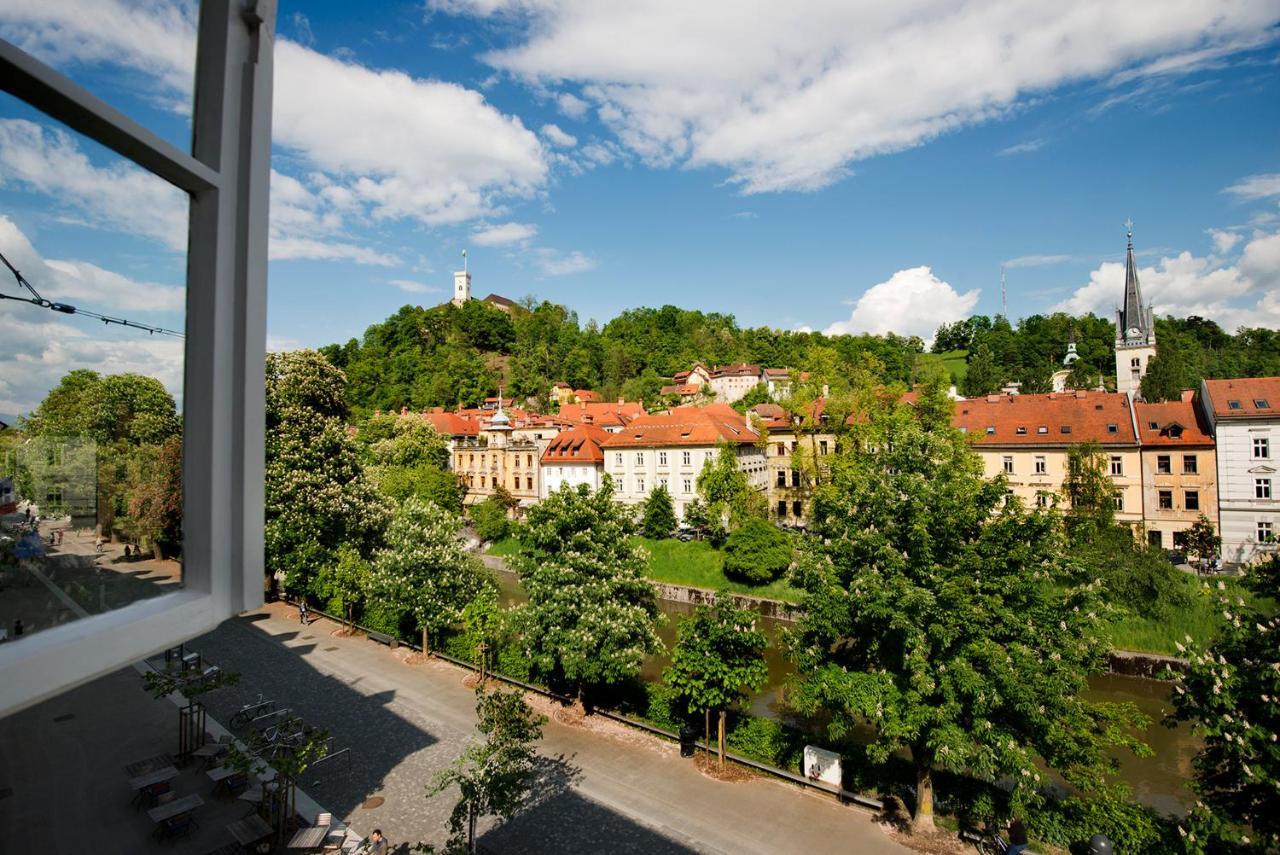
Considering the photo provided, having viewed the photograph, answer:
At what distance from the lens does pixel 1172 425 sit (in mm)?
29906

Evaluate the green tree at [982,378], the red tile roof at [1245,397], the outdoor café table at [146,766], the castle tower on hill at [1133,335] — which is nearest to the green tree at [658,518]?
the outdoor café table at [146,766]

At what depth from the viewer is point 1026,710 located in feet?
29.1

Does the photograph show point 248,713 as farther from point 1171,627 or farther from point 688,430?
point 688,430

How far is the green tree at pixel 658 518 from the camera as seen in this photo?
3406cm

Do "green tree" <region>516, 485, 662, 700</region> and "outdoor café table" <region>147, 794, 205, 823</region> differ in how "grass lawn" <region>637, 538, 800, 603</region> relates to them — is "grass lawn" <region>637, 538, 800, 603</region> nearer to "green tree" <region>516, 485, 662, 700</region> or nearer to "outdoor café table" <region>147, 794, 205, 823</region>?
"green tree" <region>516, 485, 662, 700</region>

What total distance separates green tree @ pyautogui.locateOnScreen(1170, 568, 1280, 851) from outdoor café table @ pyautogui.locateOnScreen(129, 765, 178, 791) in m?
13.8

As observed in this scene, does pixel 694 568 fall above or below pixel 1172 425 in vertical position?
below

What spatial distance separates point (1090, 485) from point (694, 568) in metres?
17.0

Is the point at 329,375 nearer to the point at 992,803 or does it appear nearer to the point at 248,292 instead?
the point at 992,803

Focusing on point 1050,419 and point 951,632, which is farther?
point 1050,419

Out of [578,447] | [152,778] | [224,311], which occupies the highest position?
[224,311]

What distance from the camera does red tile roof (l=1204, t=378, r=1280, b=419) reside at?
90.7ft

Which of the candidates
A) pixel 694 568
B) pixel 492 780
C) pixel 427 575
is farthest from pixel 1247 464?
pixel 492 780

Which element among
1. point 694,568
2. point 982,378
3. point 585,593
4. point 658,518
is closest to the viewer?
point 585,593
